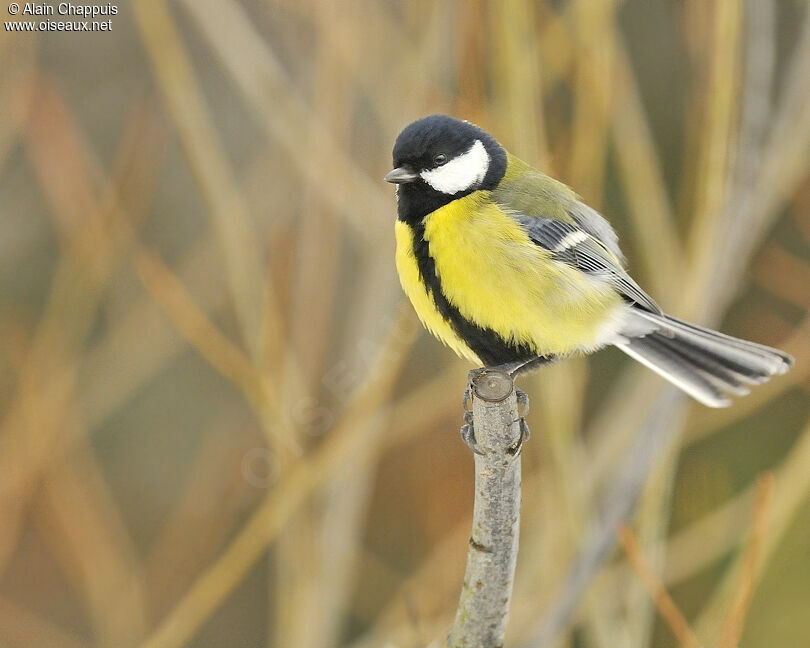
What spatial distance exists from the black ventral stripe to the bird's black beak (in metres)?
0.10

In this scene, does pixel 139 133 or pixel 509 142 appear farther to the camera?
pixel 139 133

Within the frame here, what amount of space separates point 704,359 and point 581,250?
1.24ft

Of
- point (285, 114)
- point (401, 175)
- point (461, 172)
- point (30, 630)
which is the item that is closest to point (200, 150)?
point (285, 114)

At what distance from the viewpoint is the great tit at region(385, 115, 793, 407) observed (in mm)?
1947

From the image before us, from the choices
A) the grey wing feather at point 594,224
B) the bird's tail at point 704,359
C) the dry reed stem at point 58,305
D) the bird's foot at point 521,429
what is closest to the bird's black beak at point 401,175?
the grey wing feather at point 594,224

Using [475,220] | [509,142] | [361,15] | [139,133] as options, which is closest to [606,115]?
[509,142]

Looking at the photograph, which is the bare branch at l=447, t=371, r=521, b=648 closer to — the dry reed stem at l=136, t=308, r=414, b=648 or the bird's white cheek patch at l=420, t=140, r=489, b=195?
the dry reed stem at l=136, t=308, r=414, b=648

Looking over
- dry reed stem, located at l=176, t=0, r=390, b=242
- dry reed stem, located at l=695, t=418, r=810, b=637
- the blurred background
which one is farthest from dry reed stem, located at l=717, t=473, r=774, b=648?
dry reed stem, located at l=176, t=0, r=390, b=242

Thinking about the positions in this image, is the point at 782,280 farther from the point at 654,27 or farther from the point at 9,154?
the point at 9,154

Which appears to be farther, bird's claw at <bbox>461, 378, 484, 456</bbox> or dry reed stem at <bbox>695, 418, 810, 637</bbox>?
dry reed stem at <bbox>695, 418, 810, 637</bbox>

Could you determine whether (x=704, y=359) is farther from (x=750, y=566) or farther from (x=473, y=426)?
(x=750, y=566)

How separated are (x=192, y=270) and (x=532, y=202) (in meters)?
1.64

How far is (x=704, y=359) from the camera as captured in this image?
7.04 ft

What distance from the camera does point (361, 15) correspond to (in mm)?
2189
